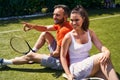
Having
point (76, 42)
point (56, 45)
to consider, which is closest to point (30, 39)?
point (56, 45)

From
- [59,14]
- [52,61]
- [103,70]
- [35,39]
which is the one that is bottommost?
[35,39]

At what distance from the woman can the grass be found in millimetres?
843

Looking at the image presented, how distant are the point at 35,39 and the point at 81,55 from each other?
361 centimetres

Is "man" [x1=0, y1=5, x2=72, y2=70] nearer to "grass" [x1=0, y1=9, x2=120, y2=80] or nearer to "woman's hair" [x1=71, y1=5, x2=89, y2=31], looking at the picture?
"grass" [x1=0, y1=9, x2=120, y2=80]

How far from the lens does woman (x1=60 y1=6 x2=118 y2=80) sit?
18.3 feet

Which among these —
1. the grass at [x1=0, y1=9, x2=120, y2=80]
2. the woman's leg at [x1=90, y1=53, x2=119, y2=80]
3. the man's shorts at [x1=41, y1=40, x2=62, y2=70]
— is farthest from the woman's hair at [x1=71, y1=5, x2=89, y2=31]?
the grass at [x1=0, y1=9, x2=120, y2=80]

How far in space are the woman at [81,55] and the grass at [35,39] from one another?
0.84 metres

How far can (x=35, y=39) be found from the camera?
9.24 metres

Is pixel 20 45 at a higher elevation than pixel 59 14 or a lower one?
lower

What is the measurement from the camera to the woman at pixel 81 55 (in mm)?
5582

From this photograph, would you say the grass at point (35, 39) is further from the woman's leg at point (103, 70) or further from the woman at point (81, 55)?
the woman's leg at point (103, 70)

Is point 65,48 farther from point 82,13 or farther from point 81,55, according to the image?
point 82,13

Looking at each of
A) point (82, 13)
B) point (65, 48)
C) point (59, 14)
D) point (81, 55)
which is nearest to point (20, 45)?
point (59, 14)

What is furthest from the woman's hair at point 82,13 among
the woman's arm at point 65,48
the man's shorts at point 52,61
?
the man's shorts at point 52,61
